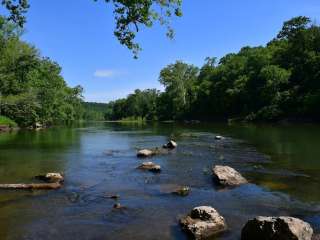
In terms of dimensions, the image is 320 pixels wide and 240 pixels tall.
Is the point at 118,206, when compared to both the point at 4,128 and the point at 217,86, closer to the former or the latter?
the point at 4,128

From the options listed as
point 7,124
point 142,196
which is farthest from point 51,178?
point 7,124

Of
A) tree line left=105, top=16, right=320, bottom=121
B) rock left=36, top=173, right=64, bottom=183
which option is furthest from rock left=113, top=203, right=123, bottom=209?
tree line left=105, top=16, right=320, bottom=121

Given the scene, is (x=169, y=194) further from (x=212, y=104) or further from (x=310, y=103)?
(x=212, y=104)

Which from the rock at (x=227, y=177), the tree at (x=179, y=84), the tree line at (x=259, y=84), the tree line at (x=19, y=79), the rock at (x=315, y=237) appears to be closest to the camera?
the rock at (x=315, y=237)

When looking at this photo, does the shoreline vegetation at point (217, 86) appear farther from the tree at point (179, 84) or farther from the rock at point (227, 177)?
the rock at point (227, 177)

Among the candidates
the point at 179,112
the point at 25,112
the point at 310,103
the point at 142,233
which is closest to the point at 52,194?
the point at 142,233

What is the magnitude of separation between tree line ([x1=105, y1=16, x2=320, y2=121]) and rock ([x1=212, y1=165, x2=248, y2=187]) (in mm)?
77326

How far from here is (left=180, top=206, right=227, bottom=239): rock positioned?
1305cm

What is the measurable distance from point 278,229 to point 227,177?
962 centimetres

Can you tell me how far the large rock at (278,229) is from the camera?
11.7m

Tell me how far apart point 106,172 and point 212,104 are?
385 ft

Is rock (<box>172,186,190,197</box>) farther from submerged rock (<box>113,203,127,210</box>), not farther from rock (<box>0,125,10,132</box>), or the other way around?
rock (<box>0,125,10,132</box>)

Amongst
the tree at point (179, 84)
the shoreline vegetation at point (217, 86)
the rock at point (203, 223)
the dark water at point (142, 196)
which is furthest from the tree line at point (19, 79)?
the tree at point (179, 84)

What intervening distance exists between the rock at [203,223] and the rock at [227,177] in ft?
23.3
